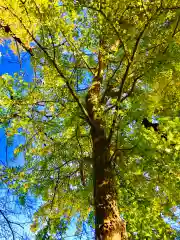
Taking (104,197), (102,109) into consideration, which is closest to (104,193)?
(104,197)

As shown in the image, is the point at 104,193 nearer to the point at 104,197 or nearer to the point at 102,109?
the point at 104,197

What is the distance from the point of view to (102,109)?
3.33 m

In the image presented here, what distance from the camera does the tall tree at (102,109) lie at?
2744 mm

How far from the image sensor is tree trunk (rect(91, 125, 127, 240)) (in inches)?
103

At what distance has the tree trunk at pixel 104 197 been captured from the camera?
2619mm

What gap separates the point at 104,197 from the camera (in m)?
2.88

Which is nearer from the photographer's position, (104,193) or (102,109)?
(104,193)

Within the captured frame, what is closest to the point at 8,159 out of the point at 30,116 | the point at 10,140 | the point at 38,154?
the point at 10,140

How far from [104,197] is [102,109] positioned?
0.95 meters

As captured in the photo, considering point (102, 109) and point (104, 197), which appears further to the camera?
point (102, 109)

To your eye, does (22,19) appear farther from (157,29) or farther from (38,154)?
(38,154)

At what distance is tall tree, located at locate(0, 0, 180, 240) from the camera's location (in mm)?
2744

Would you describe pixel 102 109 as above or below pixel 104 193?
above

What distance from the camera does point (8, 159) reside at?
11.3ft
